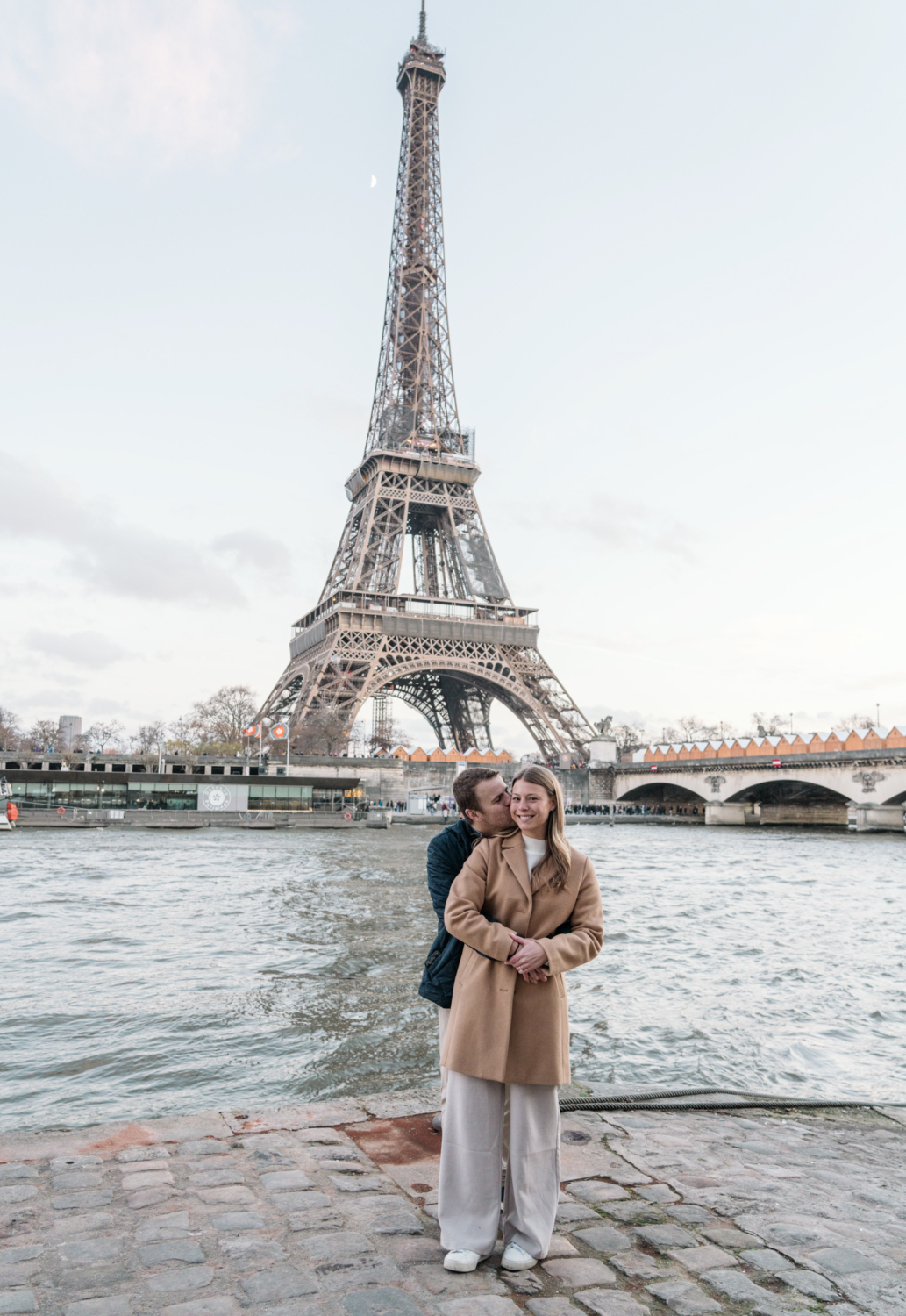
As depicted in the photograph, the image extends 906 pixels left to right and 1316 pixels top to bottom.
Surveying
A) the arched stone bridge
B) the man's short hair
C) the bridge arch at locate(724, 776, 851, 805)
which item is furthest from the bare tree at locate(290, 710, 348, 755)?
the man's short hair

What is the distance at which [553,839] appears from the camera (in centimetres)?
399

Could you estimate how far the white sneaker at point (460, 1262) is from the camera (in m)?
3.76

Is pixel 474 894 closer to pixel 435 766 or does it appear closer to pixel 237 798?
pixel 237 798

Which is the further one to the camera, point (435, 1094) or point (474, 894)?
point (435, 1094)

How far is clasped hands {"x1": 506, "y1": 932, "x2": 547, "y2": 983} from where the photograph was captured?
3.81m

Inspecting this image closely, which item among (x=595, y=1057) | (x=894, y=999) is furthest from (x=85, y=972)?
(x=894, y=999)

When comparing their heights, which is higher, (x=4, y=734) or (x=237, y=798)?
(x=4, y=734)

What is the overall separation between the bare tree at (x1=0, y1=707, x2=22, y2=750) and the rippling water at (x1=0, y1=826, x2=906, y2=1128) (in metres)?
81.2

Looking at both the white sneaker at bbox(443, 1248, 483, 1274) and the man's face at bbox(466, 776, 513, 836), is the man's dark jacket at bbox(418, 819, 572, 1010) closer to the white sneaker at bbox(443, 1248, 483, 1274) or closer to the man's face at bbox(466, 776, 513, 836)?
the man's face at bbox(466, 776, 513, 836)

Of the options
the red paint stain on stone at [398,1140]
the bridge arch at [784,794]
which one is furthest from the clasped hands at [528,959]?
the bridge arch at [784,794]

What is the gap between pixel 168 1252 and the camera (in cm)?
374

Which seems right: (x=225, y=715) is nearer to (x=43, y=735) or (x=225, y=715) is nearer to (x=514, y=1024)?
(x=43, y=735)

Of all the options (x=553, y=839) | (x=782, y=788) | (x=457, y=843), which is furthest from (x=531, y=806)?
(x=782, y=788)

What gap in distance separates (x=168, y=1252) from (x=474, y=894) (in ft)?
6.11
